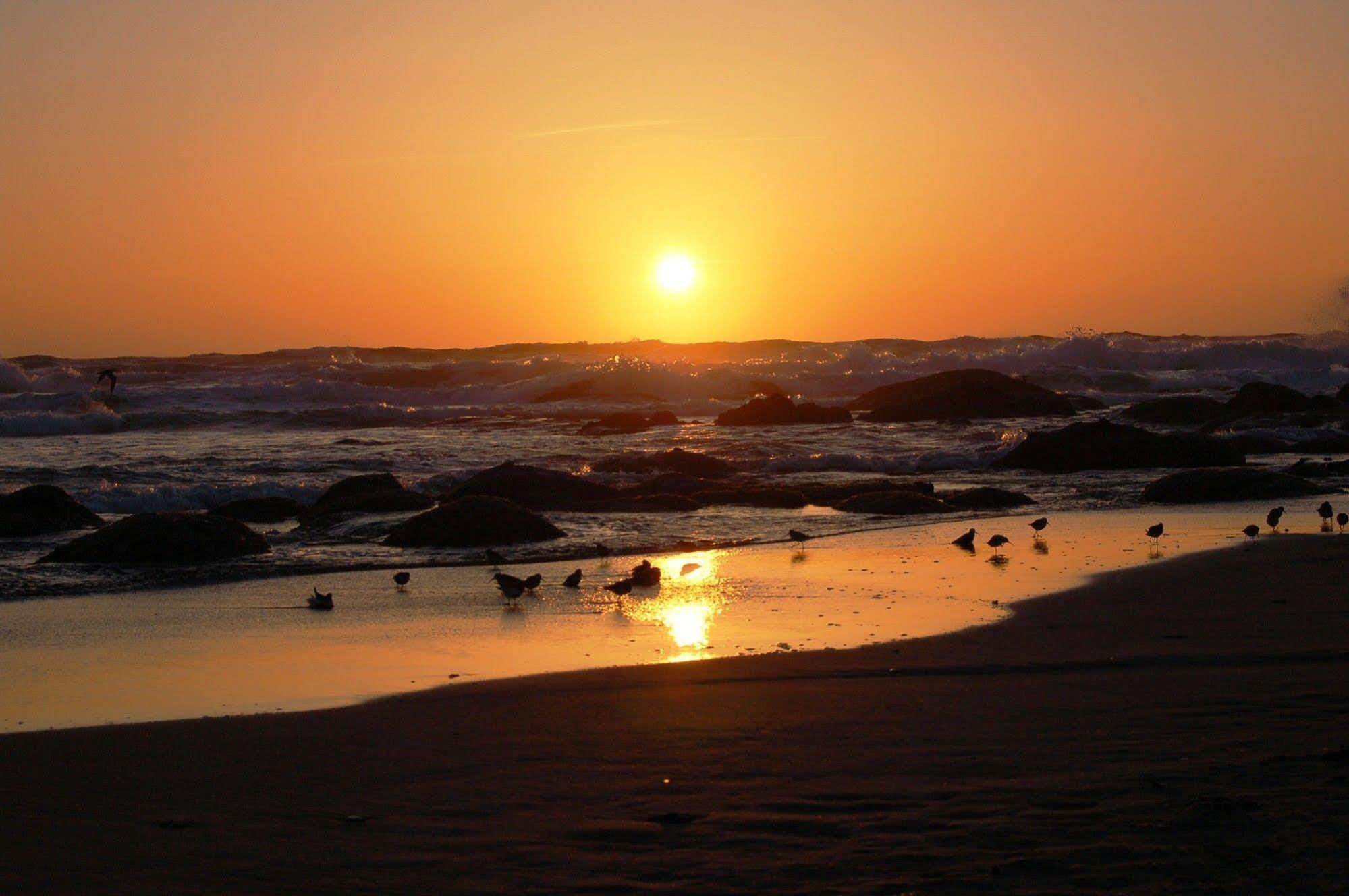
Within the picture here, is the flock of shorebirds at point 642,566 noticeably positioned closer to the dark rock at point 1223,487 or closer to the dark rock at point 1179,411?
the dark rock at point 1223,487

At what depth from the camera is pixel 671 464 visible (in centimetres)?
1925

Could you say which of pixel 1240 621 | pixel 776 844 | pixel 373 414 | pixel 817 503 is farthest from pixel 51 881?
pixel 373 414

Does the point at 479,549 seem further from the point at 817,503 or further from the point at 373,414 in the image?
the point at 373,414

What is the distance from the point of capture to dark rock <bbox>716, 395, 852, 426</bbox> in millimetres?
31250

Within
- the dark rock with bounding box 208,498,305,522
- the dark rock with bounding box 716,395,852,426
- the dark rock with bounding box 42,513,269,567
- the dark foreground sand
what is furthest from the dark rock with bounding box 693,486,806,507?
the dark rock with bounding box 716,395,852,426

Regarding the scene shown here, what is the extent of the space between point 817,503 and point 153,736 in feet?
35.6

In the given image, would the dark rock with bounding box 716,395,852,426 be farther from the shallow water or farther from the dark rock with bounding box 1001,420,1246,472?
the shallow water

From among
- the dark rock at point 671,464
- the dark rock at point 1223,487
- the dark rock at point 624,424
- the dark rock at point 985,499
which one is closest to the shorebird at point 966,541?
the dark rock at point 985,499

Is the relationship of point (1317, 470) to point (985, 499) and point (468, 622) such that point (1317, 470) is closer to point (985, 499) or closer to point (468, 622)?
point (985, 499)

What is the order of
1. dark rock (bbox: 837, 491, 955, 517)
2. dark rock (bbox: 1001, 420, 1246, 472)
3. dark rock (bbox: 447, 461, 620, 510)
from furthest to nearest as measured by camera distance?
dark rock (bbox: 1001, 420, 1246, 472) < dark rock (bbox: 447, 461, 620, 510) < dark rock (bbox: 837, 491, 955, 517)

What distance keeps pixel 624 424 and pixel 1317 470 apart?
16.1 meters

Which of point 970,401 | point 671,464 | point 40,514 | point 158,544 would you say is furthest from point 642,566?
point 970,401

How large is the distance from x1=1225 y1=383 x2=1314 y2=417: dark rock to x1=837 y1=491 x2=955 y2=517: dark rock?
13818 millimetres

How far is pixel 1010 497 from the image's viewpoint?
1548cm
